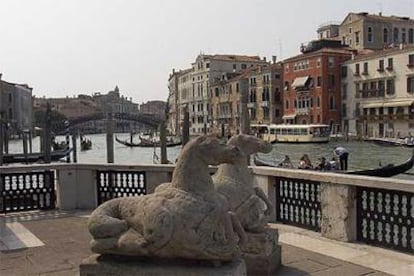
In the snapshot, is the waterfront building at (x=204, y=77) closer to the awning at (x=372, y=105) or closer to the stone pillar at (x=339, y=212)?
the awning at (x=372, y=105)

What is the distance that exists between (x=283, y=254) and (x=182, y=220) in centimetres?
204

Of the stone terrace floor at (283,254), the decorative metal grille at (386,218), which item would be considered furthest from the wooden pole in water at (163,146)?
the decorative metal grille at (386,218)

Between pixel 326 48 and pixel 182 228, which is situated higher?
pixel 326 48

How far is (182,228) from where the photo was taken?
334cm

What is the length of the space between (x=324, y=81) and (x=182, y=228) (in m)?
54.2

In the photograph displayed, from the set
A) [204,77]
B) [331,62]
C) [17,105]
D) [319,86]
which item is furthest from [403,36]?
[17,105]

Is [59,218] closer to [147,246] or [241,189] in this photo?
[241,189]

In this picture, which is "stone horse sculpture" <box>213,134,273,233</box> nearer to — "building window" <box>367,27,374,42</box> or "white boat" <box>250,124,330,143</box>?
"white boat" <box>250,124,330,143</box>

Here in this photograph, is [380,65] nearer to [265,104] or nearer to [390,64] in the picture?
[390,64]

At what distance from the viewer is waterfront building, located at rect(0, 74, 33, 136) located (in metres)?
87.2

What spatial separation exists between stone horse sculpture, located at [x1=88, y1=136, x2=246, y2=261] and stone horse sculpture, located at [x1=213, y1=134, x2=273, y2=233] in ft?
2.31

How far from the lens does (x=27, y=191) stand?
25.6ft

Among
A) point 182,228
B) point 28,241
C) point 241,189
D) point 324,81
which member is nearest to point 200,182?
point 182,228

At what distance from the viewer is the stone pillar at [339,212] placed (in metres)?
5.58
